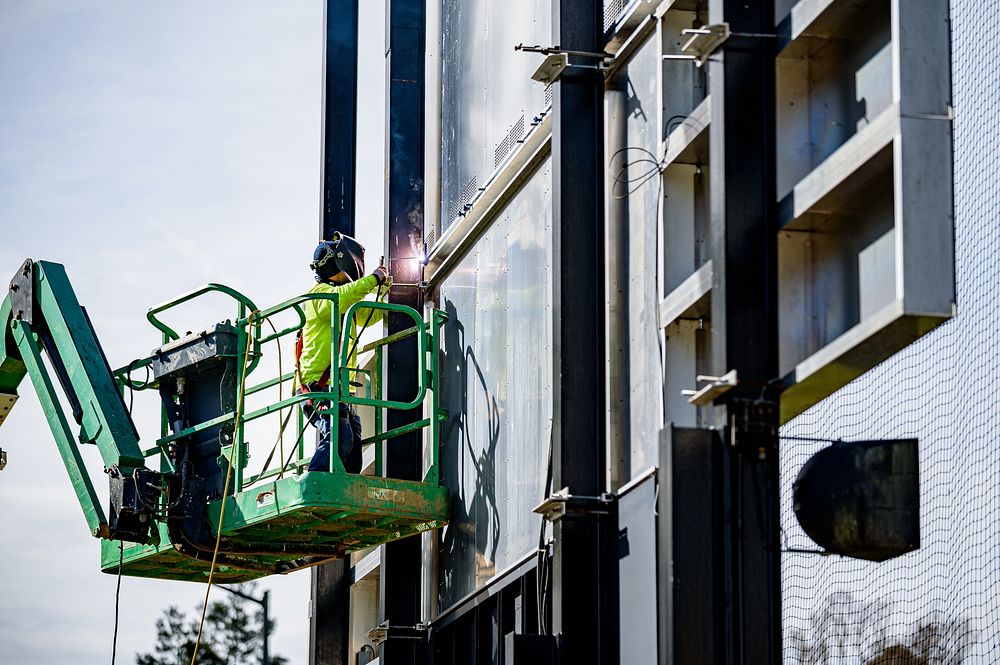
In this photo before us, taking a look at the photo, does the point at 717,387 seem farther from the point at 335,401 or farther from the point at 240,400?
the point at 240,400

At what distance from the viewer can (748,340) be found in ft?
33.2

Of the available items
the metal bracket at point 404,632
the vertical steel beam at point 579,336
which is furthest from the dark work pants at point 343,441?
the vertical steel beam at point 579,336

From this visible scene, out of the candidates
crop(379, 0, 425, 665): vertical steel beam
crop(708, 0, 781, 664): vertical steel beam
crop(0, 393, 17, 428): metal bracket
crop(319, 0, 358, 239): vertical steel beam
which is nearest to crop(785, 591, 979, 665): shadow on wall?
crop(379, 0, 425, 665): vertical steel beam

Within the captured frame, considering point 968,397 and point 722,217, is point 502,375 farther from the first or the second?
point 968,397

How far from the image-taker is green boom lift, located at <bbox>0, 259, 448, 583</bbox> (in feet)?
52.3

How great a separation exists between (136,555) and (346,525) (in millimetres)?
2617

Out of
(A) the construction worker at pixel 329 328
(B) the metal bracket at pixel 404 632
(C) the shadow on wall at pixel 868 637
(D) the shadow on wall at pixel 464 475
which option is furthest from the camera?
(C) the shadow on wall at pixel 868 637

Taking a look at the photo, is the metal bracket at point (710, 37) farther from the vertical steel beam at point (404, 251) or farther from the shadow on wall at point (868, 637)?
the shadow on wall at point (868, 637)

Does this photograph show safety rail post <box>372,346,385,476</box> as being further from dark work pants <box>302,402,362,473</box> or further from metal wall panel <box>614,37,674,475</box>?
metal wall panel <box>614,37,674,475</box>

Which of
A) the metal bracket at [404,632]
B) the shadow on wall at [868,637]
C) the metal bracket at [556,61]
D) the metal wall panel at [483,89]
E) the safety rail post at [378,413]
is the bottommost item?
the metal bracket at [404,632]

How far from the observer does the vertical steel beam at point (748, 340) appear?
1002 cm

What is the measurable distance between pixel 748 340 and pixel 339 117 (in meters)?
12.0

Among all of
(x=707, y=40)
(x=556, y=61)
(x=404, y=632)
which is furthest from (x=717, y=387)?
(x=404, y=632)

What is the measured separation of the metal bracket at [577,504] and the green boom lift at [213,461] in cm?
313
